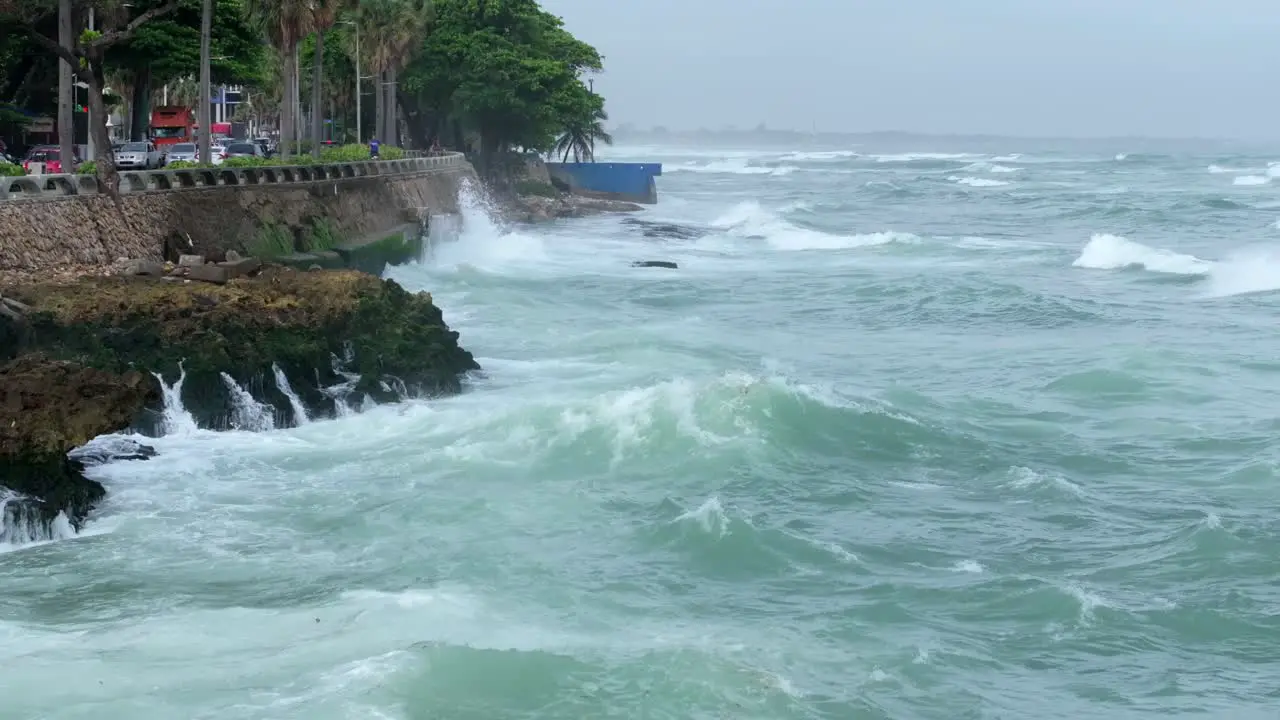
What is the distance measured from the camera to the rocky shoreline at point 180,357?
1794 cm

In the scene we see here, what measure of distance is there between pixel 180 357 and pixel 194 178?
11825mm

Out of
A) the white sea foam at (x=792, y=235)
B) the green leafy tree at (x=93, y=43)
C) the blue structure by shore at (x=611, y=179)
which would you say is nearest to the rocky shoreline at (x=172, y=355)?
the green leafy tree at (x=93, y=43)

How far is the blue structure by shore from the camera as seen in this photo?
269 ft

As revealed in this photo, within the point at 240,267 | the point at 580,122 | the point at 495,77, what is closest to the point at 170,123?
the point at 495,77

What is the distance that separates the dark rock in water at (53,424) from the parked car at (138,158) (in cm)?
2502

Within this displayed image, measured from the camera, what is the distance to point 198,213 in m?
32.2

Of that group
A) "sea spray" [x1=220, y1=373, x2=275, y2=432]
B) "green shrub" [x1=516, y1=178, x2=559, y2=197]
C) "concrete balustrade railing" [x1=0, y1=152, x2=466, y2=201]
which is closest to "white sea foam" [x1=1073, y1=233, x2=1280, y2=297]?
"concrete balustrade railing" [x1=0, y1=152, x2=466, y2=201]

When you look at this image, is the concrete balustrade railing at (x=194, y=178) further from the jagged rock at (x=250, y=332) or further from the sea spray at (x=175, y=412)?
the sea spray at (x=175, y=412)

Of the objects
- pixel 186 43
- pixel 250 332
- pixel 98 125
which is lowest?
pixel 250 332

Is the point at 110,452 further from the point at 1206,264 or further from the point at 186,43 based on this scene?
the point at 1206,264

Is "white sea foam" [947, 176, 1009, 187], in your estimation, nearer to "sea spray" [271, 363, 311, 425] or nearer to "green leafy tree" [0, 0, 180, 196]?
"green leafy tree" [0, 0, 180, 196]

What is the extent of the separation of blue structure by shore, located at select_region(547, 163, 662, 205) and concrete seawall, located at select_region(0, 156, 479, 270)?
35.5 meters

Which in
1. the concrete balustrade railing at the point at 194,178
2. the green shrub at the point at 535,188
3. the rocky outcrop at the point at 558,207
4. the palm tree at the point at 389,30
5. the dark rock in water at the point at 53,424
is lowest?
the dark rock in water at the point at 53,424

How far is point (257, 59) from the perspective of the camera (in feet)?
166
